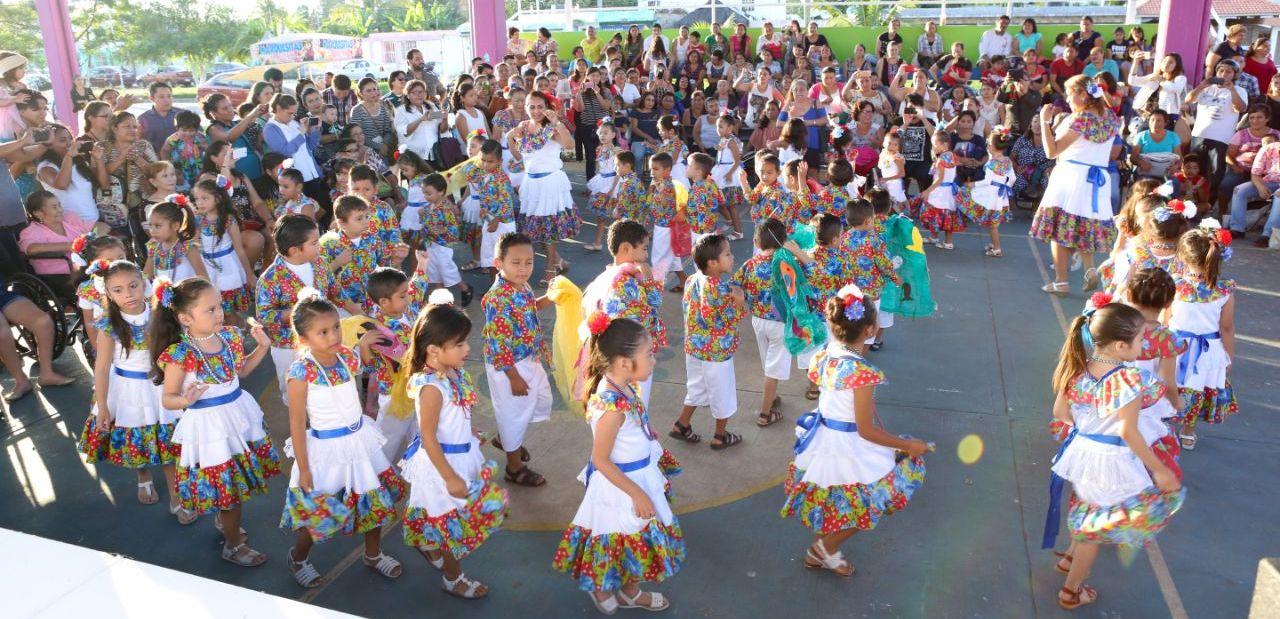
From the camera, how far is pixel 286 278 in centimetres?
535

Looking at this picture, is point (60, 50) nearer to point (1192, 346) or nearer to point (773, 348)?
point (773, 348)

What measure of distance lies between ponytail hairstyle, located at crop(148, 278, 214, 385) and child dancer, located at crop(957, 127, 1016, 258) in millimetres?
7346

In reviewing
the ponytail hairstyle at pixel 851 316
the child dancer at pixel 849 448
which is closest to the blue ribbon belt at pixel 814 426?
the child dancer at pixel 849 448

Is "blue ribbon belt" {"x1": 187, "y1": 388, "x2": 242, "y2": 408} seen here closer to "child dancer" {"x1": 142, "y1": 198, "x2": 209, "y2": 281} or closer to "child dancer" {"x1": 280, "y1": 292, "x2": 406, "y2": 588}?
"child dancer" {"x1": 280, "y1": 292, "x2": 406, "y2": 588}

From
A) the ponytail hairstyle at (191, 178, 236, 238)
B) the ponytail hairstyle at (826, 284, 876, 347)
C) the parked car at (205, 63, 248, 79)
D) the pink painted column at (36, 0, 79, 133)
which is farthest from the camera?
the parked car at (205, 63, 248, 79)

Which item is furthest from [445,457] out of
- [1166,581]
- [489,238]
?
[489,238]

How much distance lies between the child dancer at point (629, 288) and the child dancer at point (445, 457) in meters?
1.10

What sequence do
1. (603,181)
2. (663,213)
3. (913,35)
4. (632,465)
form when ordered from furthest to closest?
1. (913,35)
2. (603,181)
3. (663,213)
4. (632,465)

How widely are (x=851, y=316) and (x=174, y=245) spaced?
15.1 ft

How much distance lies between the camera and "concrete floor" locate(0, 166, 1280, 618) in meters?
3.99

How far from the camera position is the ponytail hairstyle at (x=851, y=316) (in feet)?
12.3

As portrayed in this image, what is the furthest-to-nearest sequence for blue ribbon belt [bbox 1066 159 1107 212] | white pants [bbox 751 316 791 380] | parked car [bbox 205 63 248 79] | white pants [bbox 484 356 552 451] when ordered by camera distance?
parked car [bbox 205 63 248 79] < blue ribbon belt [bbox 1066 159 1107 212] < white pants [bbox 751 316 791 380] < white pants [bbox 484 356 552 451]

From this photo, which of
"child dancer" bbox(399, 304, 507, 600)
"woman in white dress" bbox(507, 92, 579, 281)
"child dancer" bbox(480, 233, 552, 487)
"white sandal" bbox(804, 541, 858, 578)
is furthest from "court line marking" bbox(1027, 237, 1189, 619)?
"woman in white dress" bbox(507, 92, 579, 281)

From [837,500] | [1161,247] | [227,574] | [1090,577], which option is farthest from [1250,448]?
[227,574]
